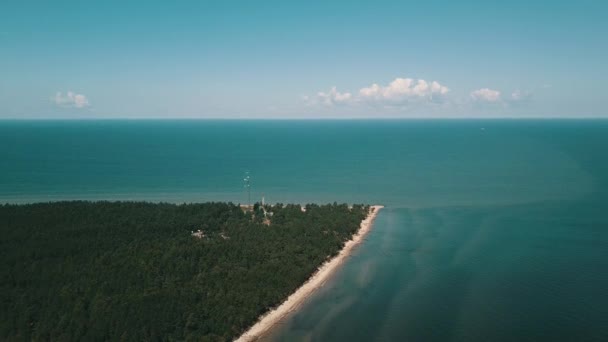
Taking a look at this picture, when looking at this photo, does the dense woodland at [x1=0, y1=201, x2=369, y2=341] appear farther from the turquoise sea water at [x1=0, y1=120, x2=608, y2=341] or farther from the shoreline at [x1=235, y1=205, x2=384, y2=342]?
the turquoise sea water at [x1=0, y1=120, x2=608, y2=341]

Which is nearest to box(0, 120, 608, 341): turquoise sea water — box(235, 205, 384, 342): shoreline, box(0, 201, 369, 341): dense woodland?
box(235, 205, 384, 342): shoreline

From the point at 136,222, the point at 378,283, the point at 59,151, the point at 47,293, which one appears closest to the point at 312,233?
the point at 378,283

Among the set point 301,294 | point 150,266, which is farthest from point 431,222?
point 150,266

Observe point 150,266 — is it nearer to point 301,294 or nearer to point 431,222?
point 301,294

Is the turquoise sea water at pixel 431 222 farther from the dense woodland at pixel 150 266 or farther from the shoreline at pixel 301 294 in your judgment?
the dense woodland at pixel 150 266

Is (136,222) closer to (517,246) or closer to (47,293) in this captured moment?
(47,293)

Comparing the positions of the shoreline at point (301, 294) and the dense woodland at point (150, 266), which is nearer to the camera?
the dense woodland at point (150, 266)

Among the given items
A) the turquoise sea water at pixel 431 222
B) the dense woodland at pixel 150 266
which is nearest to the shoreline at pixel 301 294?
the dense woodland at pixel 150 266
